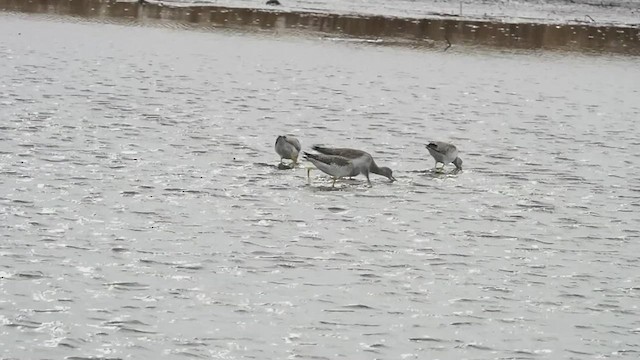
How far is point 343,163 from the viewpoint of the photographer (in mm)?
17766

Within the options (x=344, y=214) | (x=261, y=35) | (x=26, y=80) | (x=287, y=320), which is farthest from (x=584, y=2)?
(x=287, y=320)

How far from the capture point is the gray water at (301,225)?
430 inches

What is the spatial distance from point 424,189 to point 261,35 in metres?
26.7

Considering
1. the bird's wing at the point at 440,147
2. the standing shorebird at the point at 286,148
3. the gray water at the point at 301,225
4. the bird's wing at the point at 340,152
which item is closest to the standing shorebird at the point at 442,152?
the bird's wing at the point at 440,147

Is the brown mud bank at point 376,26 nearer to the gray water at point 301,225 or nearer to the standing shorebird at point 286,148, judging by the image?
the gray water at point 301,225

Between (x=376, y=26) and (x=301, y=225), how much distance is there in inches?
1400

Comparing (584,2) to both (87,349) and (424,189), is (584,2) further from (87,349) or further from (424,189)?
(87,349)

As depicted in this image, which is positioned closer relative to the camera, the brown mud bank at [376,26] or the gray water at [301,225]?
the gray water at [301,225]

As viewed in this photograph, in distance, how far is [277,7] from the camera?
2149 inches

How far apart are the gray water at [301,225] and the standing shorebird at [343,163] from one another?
9.3 inches

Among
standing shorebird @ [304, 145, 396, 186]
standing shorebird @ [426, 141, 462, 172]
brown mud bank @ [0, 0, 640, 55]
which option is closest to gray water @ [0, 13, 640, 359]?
standing shorebird @ [304, 145, 396, 186]

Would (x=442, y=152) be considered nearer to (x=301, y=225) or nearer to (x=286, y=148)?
(x=286, y=148)

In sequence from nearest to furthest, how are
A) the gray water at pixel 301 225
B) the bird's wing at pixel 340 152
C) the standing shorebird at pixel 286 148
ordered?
the gray water at pixel 301 225
the bird's wing at pixel 340 152
the standing shorebird at pixel 286 148

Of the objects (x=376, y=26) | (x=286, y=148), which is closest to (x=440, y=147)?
(x=286, y=148)
